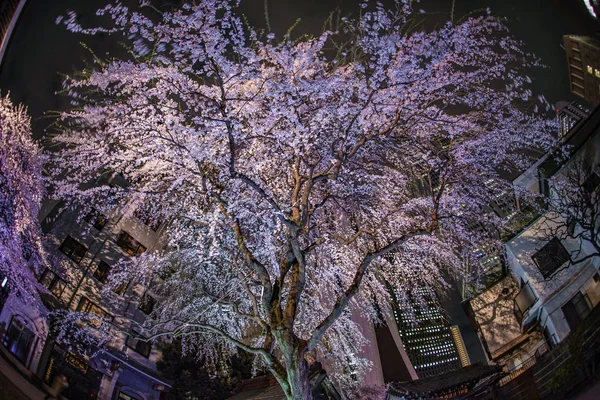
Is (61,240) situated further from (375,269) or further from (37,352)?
(375,269)

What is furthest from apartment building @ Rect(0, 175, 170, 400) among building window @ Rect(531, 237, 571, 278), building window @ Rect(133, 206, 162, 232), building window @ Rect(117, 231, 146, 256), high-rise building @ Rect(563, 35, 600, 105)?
high-rise building @ Rect(563, 35, 600, 105)

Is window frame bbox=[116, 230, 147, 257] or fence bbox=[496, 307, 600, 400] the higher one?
window frame bbox=[116, 230, 147, 257]

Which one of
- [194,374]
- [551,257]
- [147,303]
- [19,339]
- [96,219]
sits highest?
[96,219]

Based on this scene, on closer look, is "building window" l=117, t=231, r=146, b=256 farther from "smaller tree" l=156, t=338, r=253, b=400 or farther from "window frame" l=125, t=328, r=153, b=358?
"smaller tree" l=156, t=338, r=253, b=400

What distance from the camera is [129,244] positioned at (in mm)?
21594

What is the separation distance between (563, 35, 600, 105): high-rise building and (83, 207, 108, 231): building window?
138 feet

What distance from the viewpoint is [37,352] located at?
577 inches

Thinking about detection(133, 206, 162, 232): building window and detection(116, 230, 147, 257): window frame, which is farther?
detection(133, 206, 162, 232): building window

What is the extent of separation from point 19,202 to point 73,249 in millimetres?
3630

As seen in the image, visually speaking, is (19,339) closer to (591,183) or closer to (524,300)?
(524,300)

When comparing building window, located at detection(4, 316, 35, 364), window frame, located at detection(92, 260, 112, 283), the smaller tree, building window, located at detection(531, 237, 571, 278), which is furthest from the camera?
window frame, located at detection(92, 260, 112, 283)

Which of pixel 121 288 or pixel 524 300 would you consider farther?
pixel 524 300

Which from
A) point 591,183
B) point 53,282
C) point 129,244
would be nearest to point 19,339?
point 53,282

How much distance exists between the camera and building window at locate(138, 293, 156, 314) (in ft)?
69.8
